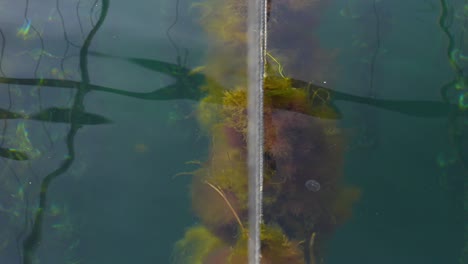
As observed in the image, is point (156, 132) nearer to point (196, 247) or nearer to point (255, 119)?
point (255, 119)

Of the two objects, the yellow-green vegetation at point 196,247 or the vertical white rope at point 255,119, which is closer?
the vertical white rope at point 255,119

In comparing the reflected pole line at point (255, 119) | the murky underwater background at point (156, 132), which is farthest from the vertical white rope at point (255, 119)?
the murky underwater background at point (156, 132)

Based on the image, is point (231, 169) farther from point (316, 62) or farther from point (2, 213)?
point (2, 213)

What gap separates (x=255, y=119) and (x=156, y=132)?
1007mm

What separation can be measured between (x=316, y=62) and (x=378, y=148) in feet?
3.29

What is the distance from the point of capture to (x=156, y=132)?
4.02 meters

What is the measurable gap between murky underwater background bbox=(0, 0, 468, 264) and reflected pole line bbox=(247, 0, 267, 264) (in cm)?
50

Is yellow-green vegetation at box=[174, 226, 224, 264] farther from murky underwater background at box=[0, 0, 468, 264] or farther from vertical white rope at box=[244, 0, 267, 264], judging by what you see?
vertical white rope at box=[244, 0, 267, 264]

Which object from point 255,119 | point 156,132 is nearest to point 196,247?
point 156,132

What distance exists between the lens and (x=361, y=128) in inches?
158

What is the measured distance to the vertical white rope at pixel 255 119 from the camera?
3.54m

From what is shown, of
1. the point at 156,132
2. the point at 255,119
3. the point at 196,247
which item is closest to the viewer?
the point at 255,119

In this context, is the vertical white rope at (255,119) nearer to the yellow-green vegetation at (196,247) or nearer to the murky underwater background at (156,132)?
the yellow-green vegetation at (196,247)

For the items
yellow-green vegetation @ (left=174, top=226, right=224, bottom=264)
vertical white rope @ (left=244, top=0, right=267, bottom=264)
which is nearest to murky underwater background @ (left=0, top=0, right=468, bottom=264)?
yellow-green vegetation @ (left=174, top=226, right=224, bottom=264)
